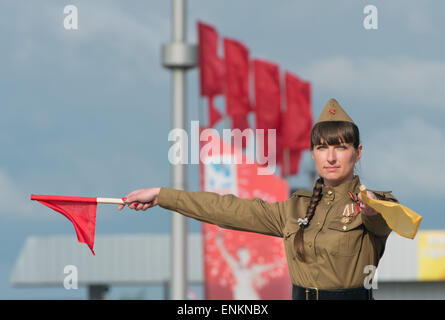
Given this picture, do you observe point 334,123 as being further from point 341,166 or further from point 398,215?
point 398,215

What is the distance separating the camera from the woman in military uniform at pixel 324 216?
157 inches

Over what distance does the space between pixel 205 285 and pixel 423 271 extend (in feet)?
42.5

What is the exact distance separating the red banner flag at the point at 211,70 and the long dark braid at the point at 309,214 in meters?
15.7

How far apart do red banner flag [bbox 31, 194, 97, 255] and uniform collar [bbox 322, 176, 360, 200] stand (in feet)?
4.29

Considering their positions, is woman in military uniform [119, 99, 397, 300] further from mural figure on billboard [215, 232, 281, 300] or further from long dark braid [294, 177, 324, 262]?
mural figure on billboard [215, 232, 281, 300]

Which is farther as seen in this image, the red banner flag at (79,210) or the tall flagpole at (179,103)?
the tall flagpole at (179,103)

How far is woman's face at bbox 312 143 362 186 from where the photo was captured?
160 inches

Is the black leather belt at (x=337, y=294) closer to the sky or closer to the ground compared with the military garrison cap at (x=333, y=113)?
closer to the ground

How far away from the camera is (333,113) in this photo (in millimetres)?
4180

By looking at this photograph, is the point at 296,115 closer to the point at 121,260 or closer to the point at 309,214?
the point at 121,260

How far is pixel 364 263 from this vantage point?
4.03 m

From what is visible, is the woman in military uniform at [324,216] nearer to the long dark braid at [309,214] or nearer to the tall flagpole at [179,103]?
the long dark braid at [309,214]

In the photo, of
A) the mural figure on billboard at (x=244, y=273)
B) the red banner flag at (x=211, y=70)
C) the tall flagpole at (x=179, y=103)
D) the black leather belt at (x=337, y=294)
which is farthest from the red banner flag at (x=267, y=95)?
the black leather belt at (x=337, y=294)
